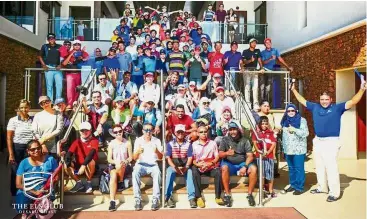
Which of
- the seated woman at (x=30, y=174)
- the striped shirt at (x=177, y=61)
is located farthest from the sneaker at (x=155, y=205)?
the striped shirt at (x=177, y=61)

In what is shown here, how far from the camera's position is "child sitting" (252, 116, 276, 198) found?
6809 mm

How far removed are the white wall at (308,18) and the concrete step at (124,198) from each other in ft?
21.2

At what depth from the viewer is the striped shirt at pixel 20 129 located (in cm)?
617

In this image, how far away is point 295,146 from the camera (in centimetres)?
712

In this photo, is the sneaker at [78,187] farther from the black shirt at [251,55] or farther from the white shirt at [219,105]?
the black shirt at [251,55]

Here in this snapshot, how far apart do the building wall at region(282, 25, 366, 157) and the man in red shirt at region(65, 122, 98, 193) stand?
23.9 feet

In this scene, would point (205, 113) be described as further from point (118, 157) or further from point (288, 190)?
point (118, 157)

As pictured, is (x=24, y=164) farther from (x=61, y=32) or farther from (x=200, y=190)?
(x=61, y=32)

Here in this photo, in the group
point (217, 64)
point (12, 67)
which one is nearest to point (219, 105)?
point (217, 64)

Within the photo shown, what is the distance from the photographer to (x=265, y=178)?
6.95 metres

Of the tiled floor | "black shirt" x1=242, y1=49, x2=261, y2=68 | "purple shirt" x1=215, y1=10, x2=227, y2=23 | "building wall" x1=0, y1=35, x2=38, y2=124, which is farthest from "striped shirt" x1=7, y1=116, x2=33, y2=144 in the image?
"purple shirt" x1=215, y1=10, x2=227, y2=23

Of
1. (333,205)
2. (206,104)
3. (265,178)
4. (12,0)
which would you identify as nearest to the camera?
(333,205)

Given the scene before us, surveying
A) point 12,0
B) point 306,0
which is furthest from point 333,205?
point 12,0

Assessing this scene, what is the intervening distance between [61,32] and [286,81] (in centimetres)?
1038
